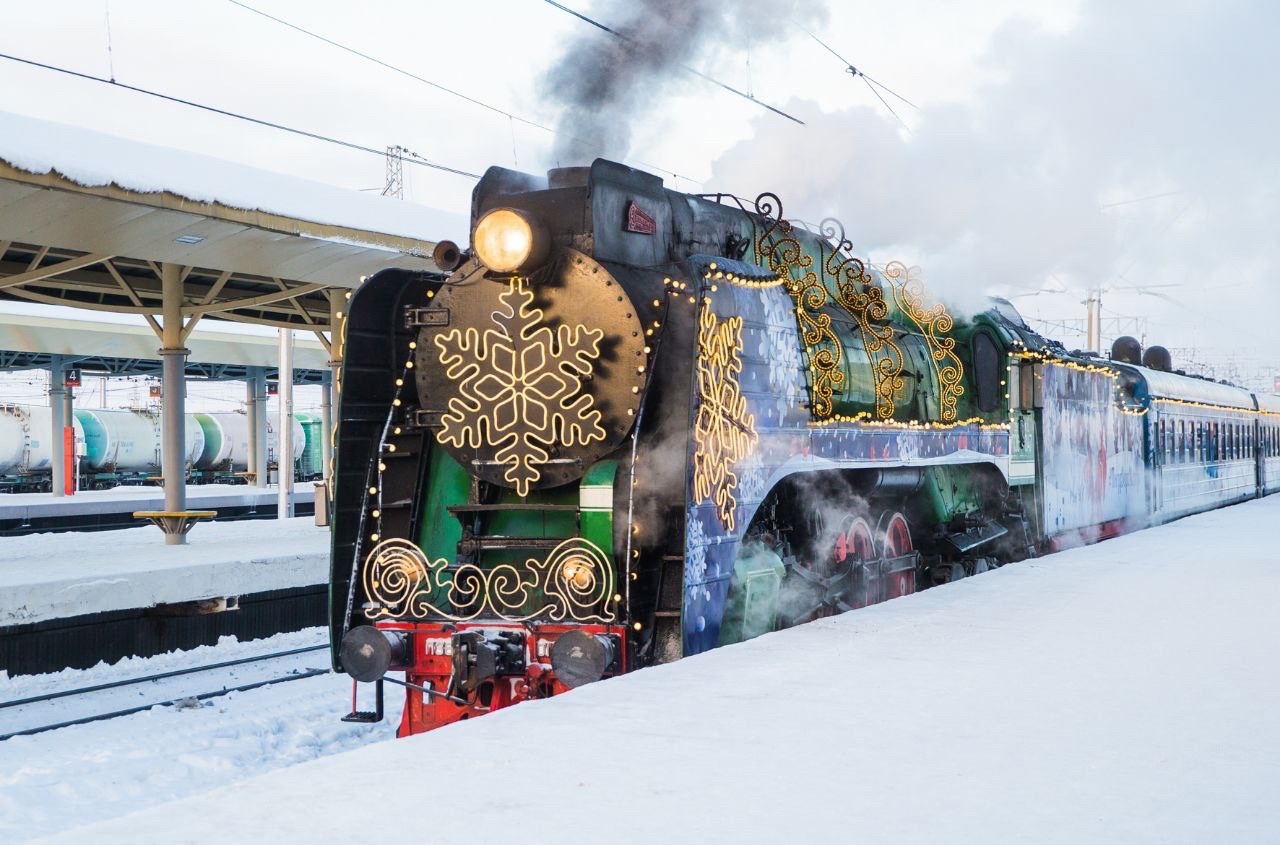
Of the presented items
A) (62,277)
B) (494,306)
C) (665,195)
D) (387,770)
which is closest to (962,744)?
(387,770)

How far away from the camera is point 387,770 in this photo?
360 centimetres

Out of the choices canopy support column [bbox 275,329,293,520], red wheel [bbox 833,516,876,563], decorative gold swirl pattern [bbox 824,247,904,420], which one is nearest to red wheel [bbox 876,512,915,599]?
red wheel [bbox 833,516,876,563]

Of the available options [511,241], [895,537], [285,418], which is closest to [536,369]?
[511,241]

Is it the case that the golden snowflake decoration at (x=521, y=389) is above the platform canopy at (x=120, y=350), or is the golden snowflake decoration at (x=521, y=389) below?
below

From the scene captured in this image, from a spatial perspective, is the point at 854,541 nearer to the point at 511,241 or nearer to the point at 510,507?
the point at 510,507

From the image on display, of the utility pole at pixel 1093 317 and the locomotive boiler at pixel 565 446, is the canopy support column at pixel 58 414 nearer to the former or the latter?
the locomotive boiler at pixel 565 446

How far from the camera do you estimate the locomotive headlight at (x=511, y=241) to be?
575 cm

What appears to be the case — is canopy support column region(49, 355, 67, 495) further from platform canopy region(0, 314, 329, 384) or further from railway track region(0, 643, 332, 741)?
railway track region(0, 643, 332, 741)

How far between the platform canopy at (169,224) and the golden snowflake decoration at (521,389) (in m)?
5.10

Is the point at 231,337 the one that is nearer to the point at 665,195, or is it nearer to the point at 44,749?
the point at 44,749

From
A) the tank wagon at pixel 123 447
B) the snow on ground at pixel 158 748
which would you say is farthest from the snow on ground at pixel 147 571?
the tank wagon at pixel 123 447

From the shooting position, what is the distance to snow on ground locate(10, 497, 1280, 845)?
3.10 meters

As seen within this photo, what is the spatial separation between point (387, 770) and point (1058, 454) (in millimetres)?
9364

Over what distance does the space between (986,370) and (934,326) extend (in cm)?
89
